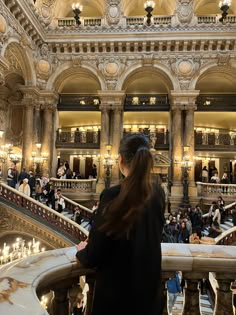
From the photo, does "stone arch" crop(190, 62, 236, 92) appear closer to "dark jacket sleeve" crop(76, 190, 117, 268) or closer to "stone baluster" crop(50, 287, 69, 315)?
"stone baluster" crop(50, 287, 69, 315)

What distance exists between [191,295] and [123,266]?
1016 millimetres

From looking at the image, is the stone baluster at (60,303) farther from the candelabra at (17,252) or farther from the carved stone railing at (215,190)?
the carved stone railing at (215,190)

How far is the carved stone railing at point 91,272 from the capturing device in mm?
1728

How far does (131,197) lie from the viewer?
4.66 feet

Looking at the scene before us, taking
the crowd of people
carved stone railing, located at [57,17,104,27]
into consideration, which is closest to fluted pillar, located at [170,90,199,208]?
the crowd of people

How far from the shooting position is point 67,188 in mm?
18016

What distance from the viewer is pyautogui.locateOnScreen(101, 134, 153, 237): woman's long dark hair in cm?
139

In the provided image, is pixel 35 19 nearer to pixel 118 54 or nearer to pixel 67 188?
pixel 118 54

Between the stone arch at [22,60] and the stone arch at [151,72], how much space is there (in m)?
5.55

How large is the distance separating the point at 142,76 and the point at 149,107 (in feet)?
7.27

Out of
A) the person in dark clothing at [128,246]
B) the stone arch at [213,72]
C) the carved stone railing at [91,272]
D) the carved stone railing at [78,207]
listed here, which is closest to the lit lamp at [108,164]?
the carved stone railing at [78,207]

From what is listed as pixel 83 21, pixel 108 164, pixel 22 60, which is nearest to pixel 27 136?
pixel 22 60

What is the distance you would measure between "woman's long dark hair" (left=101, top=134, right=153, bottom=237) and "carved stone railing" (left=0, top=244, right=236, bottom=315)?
57cm

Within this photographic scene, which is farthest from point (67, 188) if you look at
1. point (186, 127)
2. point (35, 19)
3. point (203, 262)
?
point (203, 262)
